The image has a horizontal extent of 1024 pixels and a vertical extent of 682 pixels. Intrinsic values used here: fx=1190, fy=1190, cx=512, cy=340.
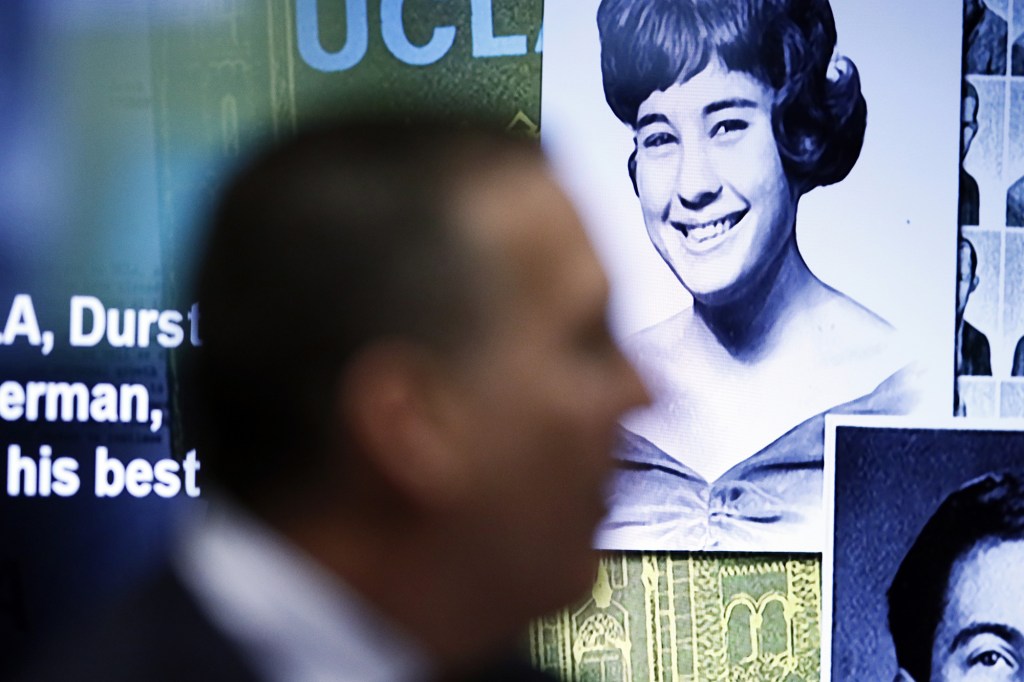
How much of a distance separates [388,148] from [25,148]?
0.95 metres

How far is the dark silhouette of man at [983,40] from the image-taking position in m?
1.58

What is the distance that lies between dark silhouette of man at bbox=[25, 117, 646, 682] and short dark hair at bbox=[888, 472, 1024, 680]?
1.05 m

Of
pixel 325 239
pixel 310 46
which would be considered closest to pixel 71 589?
pixel 310 46

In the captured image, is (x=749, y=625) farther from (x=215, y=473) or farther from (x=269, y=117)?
→ (x=215, y=473)

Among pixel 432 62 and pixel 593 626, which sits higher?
pixel 432 62

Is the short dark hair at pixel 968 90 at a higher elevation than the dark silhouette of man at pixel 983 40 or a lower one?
lower

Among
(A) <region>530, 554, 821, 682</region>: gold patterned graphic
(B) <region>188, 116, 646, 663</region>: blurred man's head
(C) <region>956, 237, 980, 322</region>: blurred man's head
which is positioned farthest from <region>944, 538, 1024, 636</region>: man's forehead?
(B) <region>188, 116, 646, 663</region>: blurred man's head

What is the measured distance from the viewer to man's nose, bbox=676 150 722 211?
5.04 ft

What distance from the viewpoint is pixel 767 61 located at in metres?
1.54

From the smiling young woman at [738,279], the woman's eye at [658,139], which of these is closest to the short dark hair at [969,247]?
the smiling young woman at [738,279]

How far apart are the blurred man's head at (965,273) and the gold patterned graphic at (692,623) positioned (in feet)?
1.29

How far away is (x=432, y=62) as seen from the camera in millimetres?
1508

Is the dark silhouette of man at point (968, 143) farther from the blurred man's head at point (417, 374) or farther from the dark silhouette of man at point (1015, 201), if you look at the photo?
the blurred man's head at point (417, 374)

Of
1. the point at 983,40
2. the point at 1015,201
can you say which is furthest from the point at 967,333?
the point at 983,40
